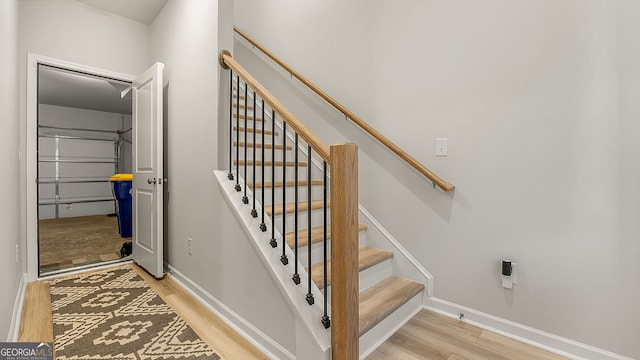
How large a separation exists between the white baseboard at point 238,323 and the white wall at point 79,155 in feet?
20.0

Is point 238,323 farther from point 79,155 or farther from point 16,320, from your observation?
A: point 79,155

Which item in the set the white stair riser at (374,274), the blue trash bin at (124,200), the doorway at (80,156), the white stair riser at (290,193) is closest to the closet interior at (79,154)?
the doorway at (80,156)

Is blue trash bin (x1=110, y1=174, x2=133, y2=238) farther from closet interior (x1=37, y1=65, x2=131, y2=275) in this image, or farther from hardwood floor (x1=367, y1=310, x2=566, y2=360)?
hardwood floor (x1=367, y1=310, x2=566, y2=360)

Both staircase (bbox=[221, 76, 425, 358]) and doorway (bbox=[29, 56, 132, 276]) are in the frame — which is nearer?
staircase (bbox=[221, 76, 425, 358])

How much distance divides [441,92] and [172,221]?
2.58m

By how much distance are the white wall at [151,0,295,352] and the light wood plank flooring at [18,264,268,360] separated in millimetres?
143

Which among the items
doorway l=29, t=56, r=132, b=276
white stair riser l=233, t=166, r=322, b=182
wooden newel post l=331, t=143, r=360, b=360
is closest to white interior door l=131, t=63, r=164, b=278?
white stair riser l=233, t=166, r=322, b=182

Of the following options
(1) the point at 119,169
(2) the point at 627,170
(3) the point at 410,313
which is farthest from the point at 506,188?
(1) the point at 119,169

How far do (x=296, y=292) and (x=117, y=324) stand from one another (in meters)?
1.38

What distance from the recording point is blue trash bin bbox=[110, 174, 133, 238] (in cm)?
407

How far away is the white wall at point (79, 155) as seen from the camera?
20.3 feet

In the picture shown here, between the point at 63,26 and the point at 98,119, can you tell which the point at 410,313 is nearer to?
the point at 63,26

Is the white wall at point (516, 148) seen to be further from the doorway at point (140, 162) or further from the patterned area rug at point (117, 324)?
the doorway at point (140, 162)

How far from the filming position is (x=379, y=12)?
7.62 ft
